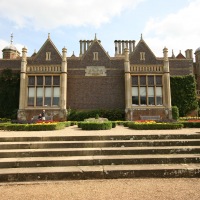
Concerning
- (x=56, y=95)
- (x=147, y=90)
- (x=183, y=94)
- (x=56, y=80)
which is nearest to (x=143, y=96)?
(x=147, y=90)

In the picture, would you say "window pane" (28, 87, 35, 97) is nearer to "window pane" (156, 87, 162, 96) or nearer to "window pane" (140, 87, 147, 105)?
"window pane" (140, 87, 147, 105)

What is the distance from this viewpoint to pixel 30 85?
25.4 metres

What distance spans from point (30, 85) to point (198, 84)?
2721 centimetres

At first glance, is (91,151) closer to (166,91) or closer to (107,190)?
(107,190)

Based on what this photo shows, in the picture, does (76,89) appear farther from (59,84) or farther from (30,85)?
(30,85)

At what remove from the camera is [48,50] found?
27906 millimetres

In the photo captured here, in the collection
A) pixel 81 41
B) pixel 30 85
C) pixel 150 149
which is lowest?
pixel 150 149

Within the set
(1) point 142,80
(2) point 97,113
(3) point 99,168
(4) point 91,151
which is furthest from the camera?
(1) point 142,80

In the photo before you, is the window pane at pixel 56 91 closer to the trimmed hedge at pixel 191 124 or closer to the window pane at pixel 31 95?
the window pane at pixel 31 95

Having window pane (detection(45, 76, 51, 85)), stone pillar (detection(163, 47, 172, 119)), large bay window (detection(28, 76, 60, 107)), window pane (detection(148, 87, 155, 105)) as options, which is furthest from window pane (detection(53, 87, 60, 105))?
stone pillar (detection(163, 47, 172, 119))

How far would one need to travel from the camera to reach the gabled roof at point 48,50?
2767 cm

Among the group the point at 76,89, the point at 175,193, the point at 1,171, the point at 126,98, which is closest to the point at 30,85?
the point at 76,89

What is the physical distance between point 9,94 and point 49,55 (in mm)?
7505

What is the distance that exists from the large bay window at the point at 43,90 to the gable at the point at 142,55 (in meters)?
11.1
